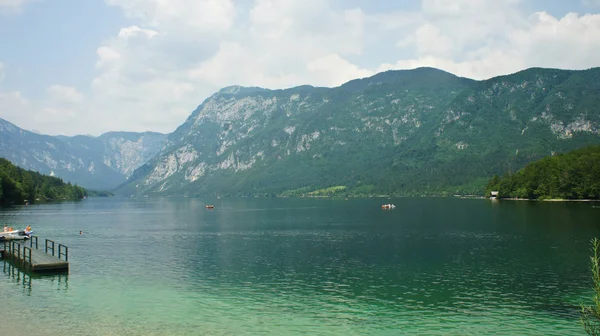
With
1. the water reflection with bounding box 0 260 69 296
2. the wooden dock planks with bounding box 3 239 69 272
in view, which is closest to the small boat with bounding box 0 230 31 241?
the wooden dock planks with bounding box 3 239 69 272

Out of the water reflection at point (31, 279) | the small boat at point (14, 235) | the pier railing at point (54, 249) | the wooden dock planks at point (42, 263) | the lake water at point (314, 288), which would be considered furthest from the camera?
the small boat at point (14, 235)

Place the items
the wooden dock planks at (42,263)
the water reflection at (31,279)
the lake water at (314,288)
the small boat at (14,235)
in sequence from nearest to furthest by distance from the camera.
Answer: the lake water at (314,288), the water reflection at (31,279), the wooden dock planks at (42,263), the small boat at (14,235)

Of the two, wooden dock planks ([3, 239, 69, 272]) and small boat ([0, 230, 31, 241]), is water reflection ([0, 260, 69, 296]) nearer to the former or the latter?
wooden dock planks ([3, 239, 69, 272])

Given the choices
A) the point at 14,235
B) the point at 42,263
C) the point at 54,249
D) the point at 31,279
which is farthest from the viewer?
the point at 14,235

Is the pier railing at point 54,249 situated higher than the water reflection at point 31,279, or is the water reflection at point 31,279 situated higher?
the pier railing at point 54,249

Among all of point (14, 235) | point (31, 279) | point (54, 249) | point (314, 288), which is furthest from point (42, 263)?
point (14, 235)

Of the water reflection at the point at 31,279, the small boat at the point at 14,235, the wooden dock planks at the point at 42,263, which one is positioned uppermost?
the small boat at the point at 14,235

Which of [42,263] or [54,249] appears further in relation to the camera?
[54,249]

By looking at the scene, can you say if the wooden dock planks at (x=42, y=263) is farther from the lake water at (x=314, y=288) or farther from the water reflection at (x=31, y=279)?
the lake water at (x=314, y=288)

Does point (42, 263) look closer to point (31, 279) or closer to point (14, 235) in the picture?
point (31, 279)

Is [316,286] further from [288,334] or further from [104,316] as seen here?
[104,316]

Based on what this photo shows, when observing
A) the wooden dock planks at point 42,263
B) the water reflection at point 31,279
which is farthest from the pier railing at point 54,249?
the water reflection at point 31,279

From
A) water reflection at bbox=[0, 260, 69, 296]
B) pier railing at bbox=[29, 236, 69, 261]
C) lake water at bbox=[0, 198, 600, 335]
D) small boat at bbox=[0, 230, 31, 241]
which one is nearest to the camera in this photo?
lake water at bbox=[0, 198, 600, 335]

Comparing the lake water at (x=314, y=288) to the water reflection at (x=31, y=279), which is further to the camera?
the water reflection at (x=31, y=279)
